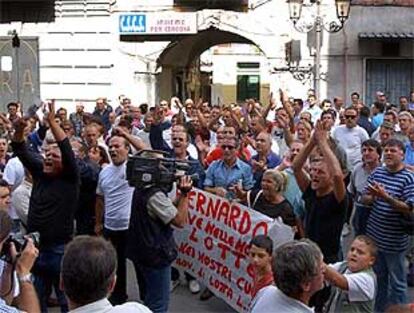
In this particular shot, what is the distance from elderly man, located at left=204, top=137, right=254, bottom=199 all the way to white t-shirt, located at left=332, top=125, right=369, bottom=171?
3.11 metres

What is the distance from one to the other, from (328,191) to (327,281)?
1.14 meters

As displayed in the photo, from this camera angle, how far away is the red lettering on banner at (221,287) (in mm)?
7387

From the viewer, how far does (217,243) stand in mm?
7594

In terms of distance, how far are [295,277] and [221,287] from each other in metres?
3.96

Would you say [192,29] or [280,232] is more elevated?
[192,29]

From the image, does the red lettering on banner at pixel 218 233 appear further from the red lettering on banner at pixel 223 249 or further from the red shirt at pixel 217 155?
the red shirt at pixel 217 155

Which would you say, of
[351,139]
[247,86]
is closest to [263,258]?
[351,139]

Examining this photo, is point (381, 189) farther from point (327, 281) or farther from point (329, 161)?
point (327, 281)

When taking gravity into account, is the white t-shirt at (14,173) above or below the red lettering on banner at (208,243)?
above

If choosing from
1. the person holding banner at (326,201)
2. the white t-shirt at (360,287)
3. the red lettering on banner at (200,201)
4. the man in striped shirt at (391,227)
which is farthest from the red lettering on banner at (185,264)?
the white t-shirt at (360,287)

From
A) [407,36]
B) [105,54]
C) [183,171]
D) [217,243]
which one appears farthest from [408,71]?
[183,171]

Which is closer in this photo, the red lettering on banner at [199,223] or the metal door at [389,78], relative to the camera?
the red lettering on banner at [199,223]

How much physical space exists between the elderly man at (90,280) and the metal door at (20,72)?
19967mm

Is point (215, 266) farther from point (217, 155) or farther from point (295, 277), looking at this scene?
point (295, 277)
